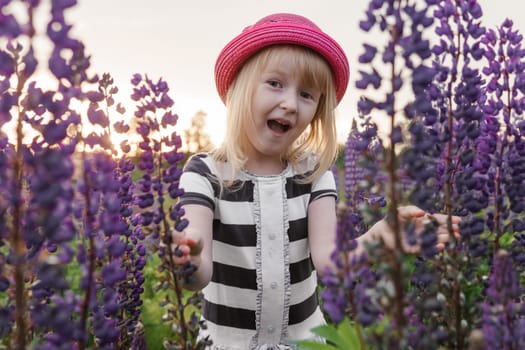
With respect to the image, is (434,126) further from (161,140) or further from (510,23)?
(161,140)

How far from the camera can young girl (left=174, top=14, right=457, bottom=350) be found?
2.94 meters

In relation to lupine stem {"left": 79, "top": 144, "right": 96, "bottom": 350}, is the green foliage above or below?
below

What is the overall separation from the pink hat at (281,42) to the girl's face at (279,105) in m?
0.10

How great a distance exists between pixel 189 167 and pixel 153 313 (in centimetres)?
122

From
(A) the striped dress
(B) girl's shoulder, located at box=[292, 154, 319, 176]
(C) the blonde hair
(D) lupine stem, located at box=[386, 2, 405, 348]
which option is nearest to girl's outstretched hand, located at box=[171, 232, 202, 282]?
(D) lupine stem, located at box=[386, 2, 405, 348]

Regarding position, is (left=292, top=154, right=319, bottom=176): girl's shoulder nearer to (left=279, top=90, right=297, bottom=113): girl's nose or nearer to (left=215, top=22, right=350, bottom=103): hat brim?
(left=215, top=22, right=350, bottom=103): hat brim

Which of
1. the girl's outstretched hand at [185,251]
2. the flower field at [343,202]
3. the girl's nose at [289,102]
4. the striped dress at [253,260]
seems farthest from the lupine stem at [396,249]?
the striped dress at [253,260]

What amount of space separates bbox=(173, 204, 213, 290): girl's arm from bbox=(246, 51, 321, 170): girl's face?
486 millimetres

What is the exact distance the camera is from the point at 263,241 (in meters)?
3.07

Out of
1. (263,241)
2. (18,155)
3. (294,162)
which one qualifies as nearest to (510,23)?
(294,162)

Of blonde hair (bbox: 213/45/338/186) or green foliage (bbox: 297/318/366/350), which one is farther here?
blonde hair (bbox: 213/45/338/186)

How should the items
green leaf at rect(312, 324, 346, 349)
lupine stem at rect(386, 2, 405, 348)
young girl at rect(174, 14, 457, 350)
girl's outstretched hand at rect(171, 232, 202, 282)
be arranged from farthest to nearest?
young girl at rect(174, 14, 457, 350) → green leaf at rect(312, 324, 346, 349) → girl's outstretched hand at rect(171, 232, 202, 282) → lupine stem at rect(386, 2, 405, 348)

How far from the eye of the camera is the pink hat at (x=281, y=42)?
2943 millimetres

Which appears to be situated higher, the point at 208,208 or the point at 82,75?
the point at 82,75
